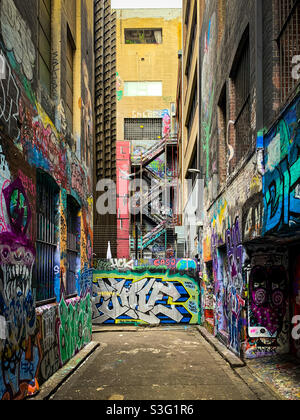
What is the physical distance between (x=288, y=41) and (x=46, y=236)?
19.3 feet

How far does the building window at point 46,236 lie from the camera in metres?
7.95

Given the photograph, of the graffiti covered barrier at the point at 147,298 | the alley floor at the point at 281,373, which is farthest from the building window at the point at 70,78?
the graffiti covered barrier at the point at 147,298

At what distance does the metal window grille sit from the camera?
31.0ft

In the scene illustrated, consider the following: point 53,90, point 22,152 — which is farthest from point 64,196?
point 22,152

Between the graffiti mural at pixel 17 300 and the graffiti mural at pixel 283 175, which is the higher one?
the graffiti mural at pixel 283 175

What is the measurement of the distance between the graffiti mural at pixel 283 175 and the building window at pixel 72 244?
5365 millimetres

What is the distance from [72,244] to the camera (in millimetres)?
10961

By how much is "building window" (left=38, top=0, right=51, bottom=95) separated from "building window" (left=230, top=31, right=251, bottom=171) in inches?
176

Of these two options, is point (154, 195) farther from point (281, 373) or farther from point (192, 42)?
point (281, 373)

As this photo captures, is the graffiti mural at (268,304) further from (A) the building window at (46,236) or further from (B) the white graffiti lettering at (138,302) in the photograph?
(B) the white graffiti lettering at (138,302)

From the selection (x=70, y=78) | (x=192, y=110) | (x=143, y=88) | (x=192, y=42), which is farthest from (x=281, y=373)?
(x=143, y=88)
